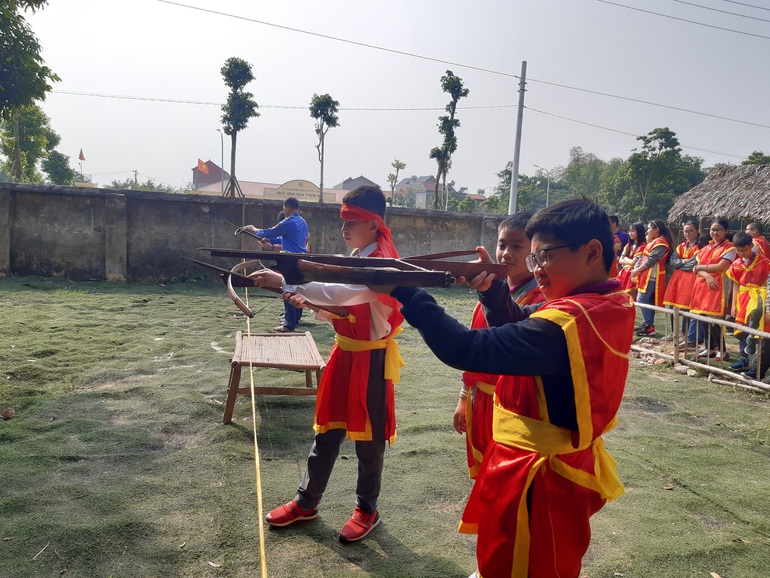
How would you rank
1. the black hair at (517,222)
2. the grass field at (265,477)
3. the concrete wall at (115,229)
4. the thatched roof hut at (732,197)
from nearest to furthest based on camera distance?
the black hair at (517,222), the grass field at (265,477), the concrete wall at (115,229), the thatched roof hut at (732,197)

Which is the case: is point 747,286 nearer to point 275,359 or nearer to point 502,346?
point 275,359

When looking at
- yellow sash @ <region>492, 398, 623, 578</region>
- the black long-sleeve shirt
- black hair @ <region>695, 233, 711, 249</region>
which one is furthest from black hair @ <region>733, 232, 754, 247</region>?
the black long-sleeve shirt

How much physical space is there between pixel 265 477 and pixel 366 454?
3.62ft

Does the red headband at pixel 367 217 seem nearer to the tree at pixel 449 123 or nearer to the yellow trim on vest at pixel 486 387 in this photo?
the yellow trim on vest at pixel 486 387

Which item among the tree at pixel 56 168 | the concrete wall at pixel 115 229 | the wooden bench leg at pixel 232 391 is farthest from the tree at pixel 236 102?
the tree at pixel 56 168

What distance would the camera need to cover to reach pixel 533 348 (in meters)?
1.68

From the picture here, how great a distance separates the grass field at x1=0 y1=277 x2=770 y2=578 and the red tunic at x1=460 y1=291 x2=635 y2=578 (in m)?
1.31

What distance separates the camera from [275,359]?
5082 millimetres

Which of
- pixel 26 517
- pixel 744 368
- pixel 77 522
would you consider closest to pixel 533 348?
pixel 77 522

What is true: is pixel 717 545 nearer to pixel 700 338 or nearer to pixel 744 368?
pixel 744 368

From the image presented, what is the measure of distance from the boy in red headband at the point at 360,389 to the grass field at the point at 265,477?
17 centimetres

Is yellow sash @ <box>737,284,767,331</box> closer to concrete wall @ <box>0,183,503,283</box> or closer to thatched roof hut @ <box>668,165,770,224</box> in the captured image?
thatched roof hut @ <box>668,165,770,224</box>

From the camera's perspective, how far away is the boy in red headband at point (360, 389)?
125 inches

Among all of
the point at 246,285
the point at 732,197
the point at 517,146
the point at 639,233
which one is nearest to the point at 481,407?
the point at 246,285
